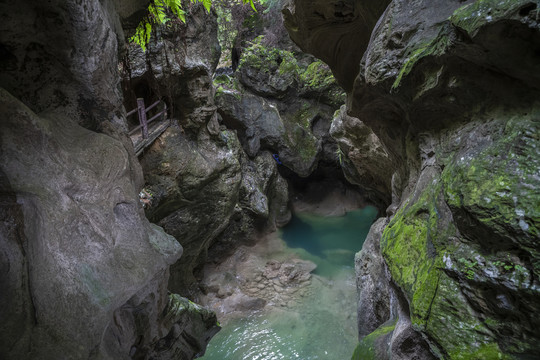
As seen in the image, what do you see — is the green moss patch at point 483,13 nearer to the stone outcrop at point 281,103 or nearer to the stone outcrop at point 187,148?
the stone outcrop at point 187,148

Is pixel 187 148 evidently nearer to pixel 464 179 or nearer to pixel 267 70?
pixel 267 70

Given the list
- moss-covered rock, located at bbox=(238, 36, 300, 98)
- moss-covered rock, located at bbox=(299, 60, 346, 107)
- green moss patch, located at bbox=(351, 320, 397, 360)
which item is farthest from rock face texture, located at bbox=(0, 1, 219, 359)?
moss-covered rock, located at bbox=(299, 60, 346, 107)

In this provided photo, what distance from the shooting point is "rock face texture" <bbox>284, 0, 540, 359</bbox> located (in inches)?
91.4

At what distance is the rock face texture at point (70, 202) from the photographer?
2479 mm

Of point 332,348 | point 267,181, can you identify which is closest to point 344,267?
point 332,348

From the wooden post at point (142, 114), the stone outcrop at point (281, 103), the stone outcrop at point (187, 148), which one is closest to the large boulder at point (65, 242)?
the stone outcrop at point (187, 148)

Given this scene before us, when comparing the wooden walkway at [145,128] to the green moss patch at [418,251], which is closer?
the green moss patch at [418,251]

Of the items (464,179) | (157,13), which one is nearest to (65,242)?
(464,179)

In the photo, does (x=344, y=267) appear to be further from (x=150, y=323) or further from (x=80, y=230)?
(x=80, y=230)

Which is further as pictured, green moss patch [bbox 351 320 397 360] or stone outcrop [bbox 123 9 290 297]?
stone outcrop [bbox 123 9 290 297]

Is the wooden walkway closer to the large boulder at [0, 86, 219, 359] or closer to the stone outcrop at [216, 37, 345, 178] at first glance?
the stone outcrop at [216, 37, 345, 178]

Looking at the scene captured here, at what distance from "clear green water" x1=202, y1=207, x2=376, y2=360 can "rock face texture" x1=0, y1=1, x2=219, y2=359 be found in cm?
503

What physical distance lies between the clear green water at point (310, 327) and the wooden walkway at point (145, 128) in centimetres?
577

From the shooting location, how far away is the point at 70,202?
2.86 metres
